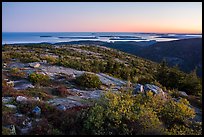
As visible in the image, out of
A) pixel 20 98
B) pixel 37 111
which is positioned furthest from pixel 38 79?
pixel 37 111

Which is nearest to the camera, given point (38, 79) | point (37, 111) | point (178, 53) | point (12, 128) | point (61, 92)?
point (12, 128)

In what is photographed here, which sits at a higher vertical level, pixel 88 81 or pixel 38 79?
pixel 38 79

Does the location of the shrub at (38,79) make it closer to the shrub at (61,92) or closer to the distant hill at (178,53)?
the shrub at (61,92)

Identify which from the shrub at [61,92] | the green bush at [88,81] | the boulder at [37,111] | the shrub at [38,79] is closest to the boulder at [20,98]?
the boulder at [37,111]

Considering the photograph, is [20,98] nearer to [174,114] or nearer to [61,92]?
[61,92]

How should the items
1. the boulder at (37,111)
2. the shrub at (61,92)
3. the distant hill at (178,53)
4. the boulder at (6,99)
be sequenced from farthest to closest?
1. the distant hill at (178,53)
2. the shrub at (61,92)
3. the boulder at (6,99)
4. the boulder at (37,111)

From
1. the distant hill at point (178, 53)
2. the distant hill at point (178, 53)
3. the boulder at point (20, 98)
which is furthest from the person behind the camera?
the distant hill at point (178, 53)

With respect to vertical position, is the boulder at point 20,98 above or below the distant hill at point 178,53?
above

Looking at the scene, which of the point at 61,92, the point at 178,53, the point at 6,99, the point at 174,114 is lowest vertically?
the point at 178,53

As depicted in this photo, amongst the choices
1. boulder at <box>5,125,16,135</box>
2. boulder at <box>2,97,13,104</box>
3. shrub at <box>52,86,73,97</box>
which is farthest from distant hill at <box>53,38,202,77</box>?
boulder at <box>5,125,16,135</box>

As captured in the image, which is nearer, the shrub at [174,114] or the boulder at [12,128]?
the boulder at [12,128]

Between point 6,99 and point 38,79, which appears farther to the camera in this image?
point 38,79

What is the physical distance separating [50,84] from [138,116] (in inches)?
240

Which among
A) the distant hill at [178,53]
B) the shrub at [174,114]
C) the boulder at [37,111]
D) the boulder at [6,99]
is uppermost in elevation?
the boulder at [6,99]
